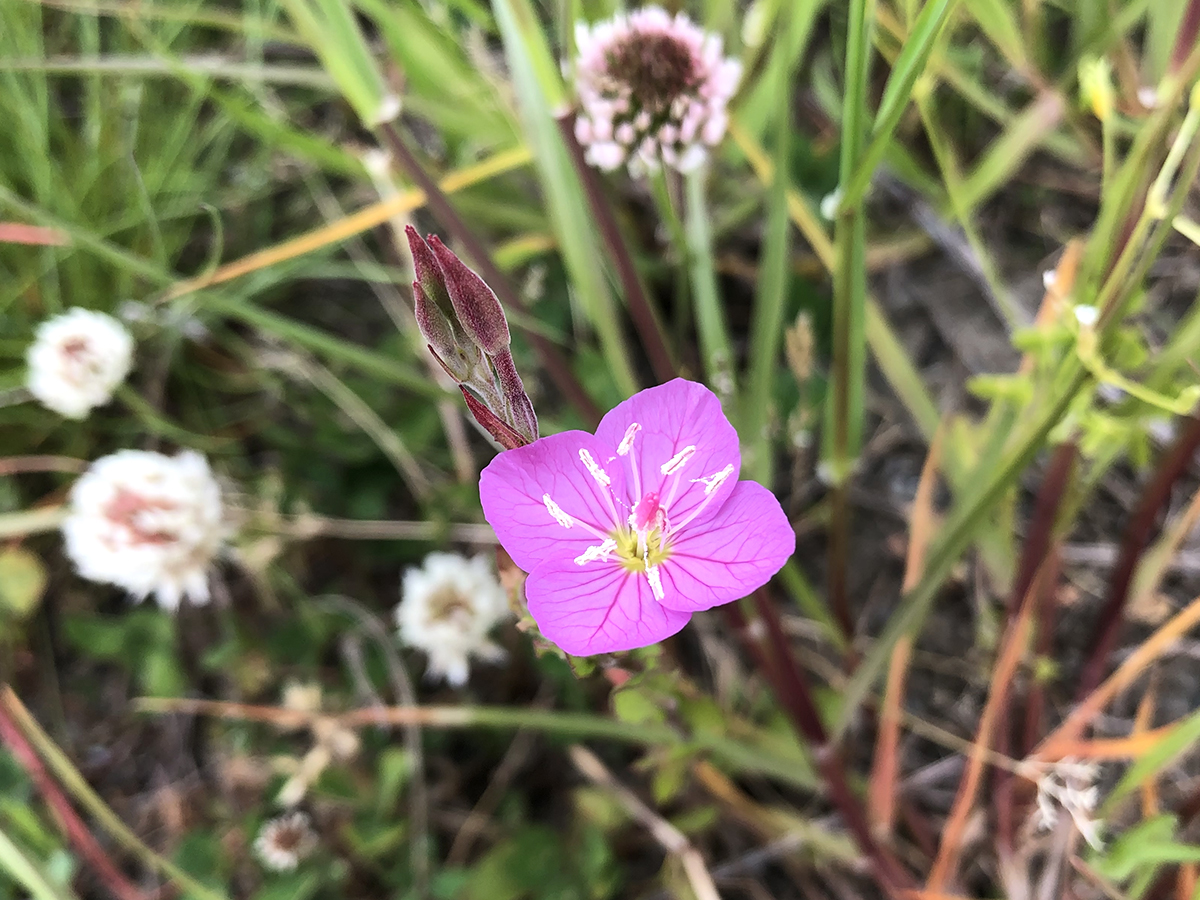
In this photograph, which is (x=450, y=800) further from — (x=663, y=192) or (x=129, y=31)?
(x=129, y=31)

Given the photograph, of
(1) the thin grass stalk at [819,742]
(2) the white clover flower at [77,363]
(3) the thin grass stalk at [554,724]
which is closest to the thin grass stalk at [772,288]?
(1) the thin grass stalk at [819,742]

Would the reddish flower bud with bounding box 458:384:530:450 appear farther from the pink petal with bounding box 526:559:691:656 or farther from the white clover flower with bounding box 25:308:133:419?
the white clover flower with bounding box 25:308:133:419

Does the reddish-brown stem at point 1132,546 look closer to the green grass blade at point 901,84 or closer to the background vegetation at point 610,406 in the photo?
the background vegetation at point 610,406

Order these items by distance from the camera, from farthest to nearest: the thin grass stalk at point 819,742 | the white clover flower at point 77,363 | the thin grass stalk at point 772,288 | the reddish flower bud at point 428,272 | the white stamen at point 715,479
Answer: the white clover flower at point 77,363, the thin grass stalk at point 772,288, the thin grass stalk at point 819,742, the white stamen at point 715,479, the reddish flower bud at point 428,272

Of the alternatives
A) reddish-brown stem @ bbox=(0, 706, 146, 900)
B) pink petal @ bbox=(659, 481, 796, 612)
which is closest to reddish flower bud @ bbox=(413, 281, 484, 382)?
pink petal @ bbox=(659, 481, 796, 612)

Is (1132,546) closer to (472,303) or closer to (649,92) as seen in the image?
(649,92)

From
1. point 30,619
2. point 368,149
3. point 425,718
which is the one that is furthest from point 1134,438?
point 30,619
